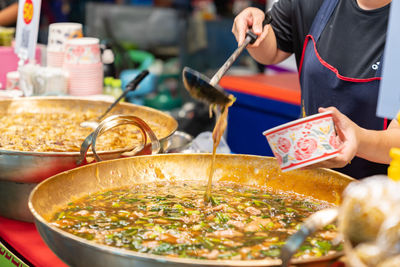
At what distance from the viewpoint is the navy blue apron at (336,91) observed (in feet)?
7.25

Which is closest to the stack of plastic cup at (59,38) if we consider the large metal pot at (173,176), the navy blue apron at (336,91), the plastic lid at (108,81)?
the plastic lid at (108,81)

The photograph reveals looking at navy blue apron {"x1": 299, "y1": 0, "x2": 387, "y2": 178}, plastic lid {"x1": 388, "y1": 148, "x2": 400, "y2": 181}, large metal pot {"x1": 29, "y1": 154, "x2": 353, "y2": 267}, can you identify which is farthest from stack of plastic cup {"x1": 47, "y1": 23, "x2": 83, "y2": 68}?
plastic lid {"x1": 388, "y1": 148, "x2": 400, "y2": 181}

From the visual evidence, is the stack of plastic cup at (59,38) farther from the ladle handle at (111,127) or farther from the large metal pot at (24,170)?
the ladle handle at (111,127)

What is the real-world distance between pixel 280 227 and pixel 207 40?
639 centimetres

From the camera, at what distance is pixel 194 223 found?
1577 millimetres

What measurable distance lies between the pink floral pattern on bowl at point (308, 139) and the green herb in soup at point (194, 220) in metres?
0.23

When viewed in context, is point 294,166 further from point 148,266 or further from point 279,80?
point 279,80

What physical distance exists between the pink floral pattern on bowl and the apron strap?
3.56 ft

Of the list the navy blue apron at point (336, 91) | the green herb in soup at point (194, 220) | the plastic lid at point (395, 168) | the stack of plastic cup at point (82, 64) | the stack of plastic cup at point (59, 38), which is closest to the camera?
the plastic lid at point (395, 168)

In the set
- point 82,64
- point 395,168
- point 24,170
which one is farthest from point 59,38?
point 395,168

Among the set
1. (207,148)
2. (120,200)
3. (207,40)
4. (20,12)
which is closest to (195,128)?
(207,40)

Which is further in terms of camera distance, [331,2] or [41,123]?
[41,123]

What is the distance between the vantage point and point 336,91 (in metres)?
2.31

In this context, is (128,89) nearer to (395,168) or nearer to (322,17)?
(322,17)
